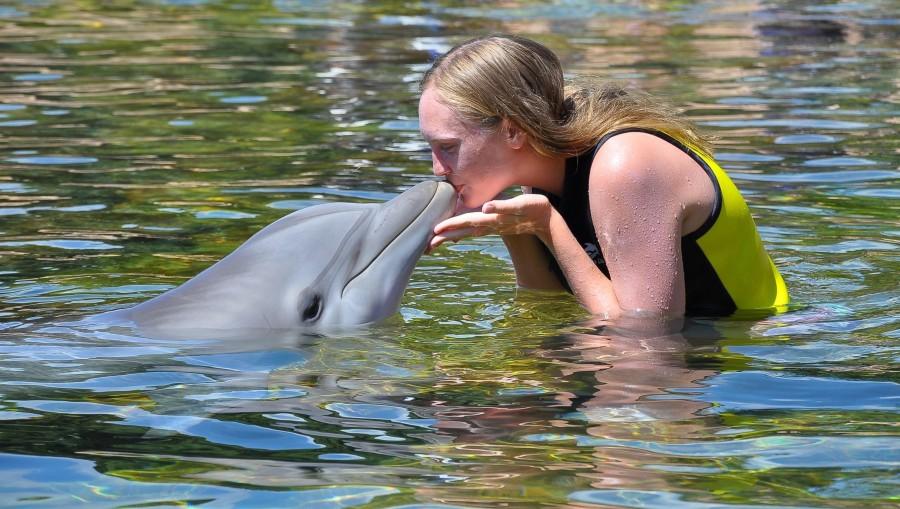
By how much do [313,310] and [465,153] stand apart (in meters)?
0.82

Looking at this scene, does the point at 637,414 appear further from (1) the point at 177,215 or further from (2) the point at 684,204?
(1) the point at 177,215

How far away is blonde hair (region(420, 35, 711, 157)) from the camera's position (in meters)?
5.32

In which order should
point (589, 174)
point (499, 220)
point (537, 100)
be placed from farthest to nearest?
point (589, 174) < point (537, 100) < point (499, 220)

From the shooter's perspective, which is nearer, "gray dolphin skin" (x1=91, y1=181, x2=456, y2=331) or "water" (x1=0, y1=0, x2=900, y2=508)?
"water" (x1=0, y1=0, x2=900, y2=508)

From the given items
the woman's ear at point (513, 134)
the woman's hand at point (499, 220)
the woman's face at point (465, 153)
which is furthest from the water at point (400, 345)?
the woman's ear at point (513, 134)

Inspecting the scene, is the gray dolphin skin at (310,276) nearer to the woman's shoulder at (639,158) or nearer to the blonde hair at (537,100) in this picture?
the blonde hair at (537,100)

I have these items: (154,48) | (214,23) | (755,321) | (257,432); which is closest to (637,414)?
(257,432)

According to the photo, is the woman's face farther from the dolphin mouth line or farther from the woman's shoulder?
the woman's shoulder

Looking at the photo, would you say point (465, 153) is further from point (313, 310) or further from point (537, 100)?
point (313, 310)

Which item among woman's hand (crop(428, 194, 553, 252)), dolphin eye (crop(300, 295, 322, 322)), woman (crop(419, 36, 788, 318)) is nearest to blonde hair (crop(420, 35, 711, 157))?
woman (crop(419, 36, 788, 318))

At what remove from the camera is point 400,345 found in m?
5.32

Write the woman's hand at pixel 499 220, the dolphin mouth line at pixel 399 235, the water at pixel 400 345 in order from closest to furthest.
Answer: the water at pixel 400 345
the woman's hand at pixel 499 220
the dolphin mouth line at pixel 399 235

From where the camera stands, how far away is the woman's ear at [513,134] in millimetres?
5367

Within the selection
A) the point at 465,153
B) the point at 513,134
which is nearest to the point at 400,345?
the point at 465,153
